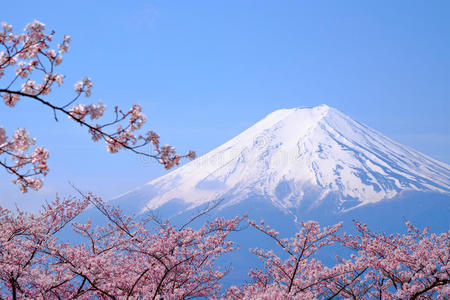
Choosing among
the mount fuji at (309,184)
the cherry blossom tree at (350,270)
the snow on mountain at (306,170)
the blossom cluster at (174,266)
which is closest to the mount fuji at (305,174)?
the snow on mountain at (306,170)

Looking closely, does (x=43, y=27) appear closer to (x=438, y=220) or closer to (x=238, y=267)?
(x=238, y=267)

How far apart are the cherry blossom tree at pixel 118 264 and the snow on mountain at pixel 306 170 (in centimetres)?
4769

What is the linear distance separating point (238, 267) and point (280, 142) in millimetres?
29998

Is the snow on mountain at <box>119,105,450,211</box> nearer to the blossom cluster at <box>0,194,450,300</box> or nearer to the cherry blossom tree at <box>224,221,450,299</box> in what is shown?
the cherry blossom tree at <box>224,221,450,299</box>

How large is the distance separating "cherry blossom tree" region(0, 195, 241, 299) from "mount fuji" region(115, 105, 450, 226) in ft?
155

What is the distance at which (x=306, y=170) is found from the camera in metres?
59.9

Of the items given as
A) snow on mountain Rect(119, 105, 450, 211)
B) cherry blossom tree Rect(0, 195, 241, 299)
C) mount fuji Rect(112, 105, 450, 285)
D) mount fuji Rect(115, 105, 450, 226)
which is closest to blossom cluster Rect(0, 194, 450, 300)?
cherry blossom tree Rect(0, 195, 241, 299)

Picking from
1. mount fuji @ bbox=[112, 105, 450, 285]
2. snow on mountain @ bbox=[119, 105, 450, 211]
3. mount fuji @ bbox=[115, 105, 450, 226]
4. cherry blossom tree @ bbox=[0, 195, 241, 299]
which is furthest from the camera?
snow on mountain @ bbox=[119, 105, 450, 211]

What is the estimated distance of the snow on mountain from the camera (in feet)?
A: 188

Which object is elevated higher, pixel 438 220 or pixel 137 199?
pixel 137 199

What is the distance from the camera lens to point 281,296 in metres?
3.31

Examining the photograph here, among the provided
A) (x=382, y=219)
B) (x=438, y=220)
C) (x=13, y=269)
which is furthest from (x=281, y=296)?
(x=438, y=220)

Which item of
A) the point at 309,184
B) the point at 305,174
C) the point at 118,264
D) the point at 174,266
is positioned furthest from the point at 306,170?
the point at 174,266

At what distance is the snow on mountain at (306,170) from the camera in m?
57.4
